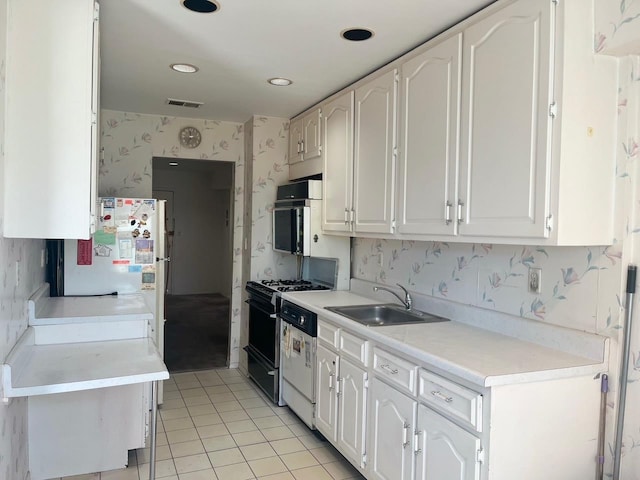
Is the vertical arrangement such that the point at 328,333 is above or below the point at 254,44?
below

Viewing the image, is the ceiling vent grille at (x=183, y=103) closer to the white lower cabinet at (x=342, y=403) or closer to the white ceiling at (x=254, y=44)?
the white ceiling at (x=254, y=44)

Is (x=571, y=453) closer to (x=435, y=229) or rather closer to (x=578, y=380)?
(x=578, y=380)

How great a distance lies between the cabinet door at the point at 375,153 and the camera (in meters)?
2.78

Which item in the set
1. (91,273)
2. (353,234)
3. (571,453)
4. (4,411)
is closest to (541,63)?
(571,453)

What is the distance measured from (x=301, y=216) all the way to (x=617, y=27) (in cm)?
237

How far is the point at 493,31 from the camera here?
202 cm

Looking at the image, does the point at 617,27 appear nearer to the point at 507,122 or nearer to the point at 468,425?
the point at 507,122

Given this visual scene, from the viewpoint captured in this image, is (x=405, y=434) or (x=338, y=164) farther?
(x=338, y=164)

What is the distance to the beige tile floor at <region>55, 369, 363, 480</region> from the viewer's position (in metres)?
2.71

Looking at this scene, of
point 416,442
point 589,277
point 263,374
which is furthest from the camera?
point 263,374

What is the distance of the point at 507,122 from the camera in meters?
1.94

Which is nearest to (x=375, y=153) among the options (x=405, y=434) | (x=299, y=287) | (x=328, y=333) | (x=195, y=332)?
(x=328, y=333)

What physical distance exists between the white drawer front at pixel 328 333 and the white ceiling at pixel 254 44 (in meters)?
1.58

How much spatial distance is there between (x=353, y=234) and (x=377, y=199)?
0.40 metres
